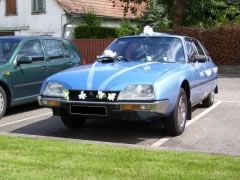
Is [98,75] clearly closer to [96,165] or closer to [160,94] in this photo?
[160,94]

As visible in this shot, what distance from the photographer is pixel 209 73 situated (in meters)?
10.3

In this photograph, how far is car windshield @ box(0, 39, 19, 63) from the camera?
10516mm

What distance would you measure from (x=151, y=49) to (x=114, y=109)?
204 cm

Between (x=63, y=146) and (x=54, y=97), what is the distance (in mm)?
1036

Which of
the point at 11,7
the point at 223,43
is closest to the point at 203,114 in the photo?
the point at 223,43

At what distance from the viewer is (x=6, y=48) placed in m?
10.8

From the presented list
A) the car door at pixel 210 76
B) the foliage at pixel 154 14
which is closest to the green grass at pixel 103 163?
the car door at pixel 210 76

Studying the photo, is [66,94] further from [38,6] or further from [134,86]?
[38,6]

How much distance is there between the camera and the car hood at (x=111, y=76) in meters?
7.49

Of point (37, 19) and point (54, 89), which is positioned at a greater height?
point (54, 89)

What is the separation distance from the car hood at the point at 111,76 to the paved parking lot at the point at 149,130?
92cm

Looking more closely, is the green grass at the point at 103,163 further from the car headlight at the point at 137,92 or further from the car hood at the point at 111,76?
the car hood at the point at 111,76

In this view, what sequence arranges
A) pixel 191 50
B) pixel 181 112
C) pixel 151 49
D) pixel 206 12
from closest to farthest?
pixel 181 112 < pixel 151 49 < pixel 191 50 < pixel 206 12

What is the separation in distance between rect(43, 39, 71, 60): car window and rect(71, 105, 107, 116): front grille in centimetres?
415
